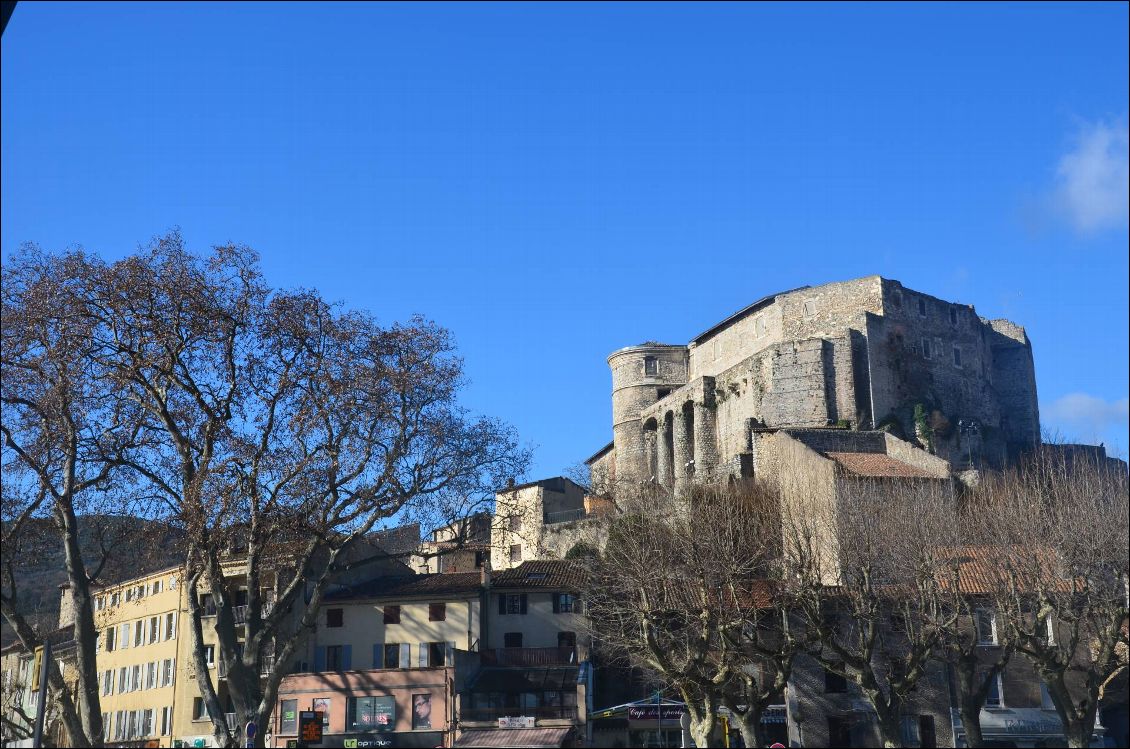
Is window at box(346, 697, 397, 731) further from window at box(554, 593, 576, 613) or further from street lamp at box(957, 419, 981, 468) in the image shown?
street lamp at box(957, 419, 981, 468)

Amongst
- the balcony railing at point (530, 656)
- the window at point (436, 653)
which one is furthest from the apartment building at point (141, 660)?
the balcony railing at point (530, 656)

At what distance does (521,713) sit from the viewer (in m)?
45.2

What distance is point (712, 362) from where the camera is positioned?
274ft

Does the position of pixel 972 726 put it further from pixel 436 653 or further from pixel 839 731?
pixel 436 653

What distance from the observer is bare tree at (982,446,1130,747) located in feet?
109

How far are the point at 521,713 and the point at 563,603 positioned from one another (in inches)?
208

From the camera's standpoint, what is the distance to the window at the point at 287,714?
46.7 meters

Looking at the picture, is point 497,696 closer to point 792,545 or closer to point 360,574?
point 360,574

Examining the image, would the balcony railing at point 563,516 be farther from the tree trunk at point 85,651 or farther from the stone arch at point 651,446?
the tree trunk at point 85,651

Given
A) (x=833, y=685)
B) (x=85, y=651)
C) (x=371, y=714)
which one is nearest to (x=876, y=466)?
(x=833, y=685)

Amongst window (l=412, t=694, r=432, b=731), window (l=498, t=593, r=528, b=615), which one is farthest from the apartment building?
window (l=498, t=593, r=528, b=615)

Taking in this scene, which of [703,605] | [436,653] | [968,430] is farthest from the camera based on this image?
[968,430]

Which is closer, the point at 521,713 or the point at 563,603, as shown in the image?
the point at 521,713

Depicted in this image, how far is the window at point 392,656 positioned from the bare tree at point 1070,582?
Result: 23.4 metres
